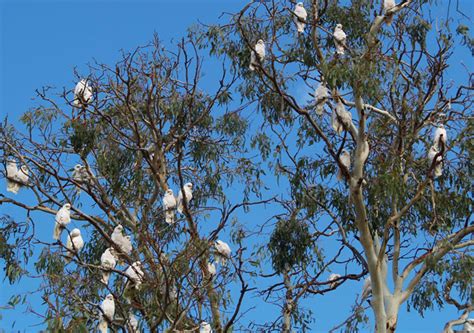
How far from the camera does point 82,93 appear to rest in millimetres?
7520

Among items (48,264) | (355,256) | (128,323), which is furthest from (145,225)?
(355,256)

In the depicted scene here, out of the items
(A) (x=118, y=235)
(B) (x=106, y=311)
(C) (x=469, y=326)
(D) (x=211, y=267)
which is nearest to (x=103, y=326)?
(B) (x=106, y=311)

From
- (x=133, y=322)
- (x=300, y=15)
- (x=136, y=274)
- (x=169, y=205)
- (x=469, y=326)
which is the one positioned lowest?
(x=133, y=322)

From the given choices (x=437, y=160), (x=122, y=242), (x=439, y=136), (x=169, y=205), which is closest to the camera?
(x=122, y=242)

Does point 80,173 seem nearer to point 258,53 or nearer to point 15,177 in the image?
point 15,177

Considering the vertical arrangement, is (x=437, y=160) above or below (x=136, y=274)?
above

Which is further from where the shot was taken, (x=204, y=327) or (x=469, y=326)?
(x=469, y=326)

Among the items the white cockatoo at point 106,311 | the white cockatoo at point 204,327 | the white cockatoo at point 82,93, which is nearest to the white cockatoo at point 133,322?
the white cockatoo at point 106,311

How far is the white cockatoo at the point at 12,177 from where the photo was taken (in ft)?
24.5

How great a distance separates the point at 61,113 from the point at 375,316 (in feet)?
10.3

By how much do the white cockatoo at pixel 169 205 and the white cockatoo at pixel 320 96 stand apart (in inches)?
62.3

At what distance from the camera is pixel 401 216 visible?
804 centimetres

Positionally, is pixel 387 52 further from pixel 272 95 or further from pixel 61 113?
pixel 61 113

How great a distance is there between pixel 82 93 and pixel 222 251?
1.97 meters
